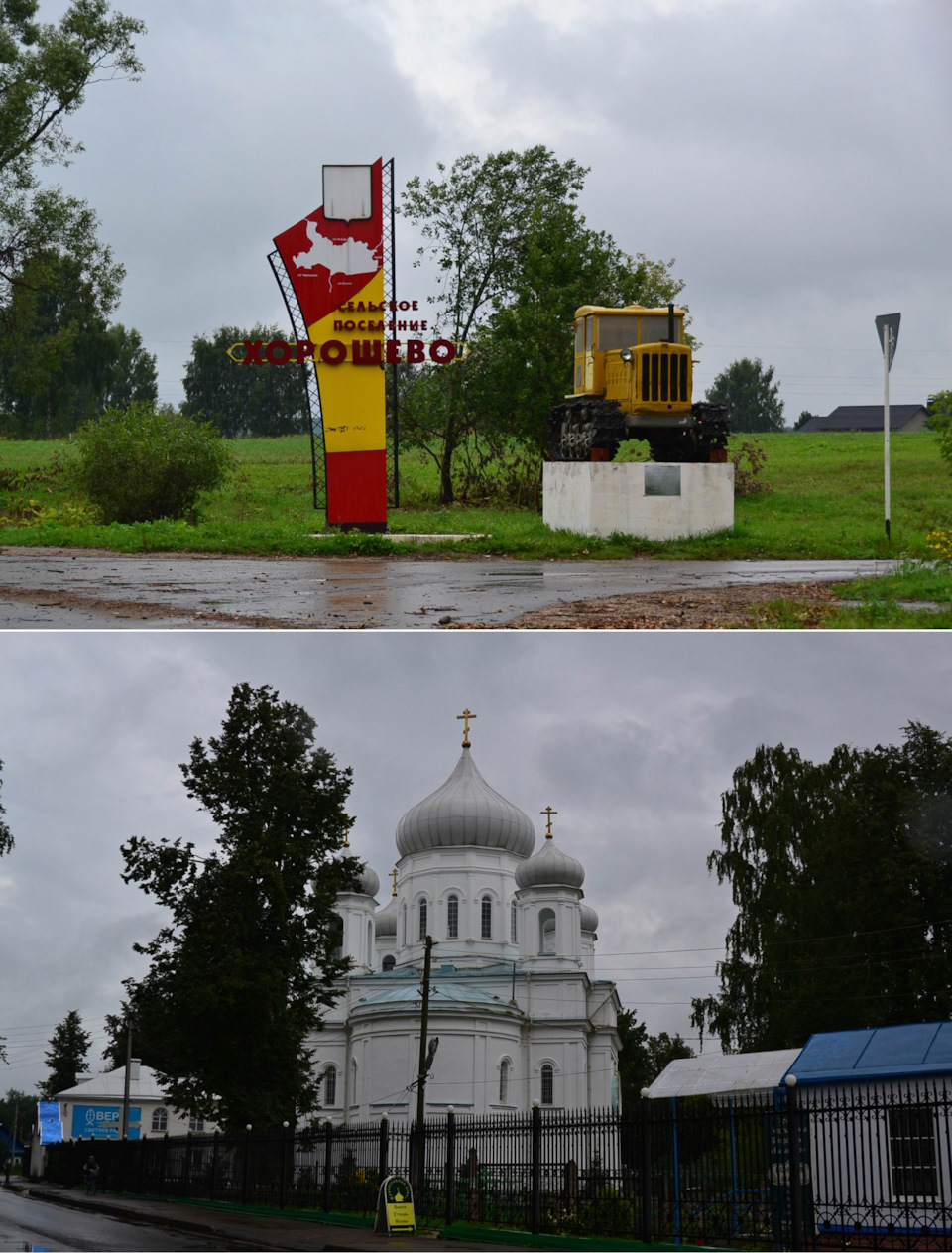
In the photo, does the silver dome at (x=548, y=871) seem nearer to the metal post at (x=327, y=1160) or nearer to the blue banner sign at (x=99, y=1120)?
the blue banner sign at (x=99, y=1120)

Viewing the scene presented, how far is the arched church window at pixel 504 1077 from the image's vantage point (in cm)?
4225

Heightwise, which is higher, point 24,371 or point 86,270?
point 86,270

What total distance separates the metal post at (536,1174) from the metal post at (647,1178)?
173 centimetres

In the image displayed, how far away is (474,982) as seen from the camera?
46344 millimetres

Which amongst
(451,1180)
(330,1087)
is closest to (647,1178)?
(451,1180)

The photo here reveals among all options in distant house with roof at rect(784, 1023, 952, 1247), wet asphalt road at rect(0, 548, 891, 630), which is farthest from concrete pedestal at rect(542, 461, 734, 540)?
distant house with roof at rect(784, 1023, 952, 1247)

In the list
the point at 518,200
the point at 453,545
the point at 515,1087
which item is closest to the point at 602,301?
the point at 518,200

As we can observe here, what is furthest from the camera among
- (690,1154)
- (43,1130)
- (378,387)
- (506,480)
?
(43,1130)

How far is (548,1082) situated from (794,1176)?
A: 35688 mm

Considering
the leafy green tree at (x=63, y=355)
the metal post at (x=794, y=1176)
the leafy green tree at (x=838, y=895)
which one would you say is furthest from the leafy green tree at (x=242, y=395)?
the metal post at (x=794, y=1176)

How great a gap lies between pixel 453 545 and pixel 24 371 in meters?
21.7

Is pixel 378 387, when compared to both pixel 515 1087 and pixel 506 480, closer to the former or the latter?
pixel 506 480

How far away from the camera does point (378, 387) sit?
25609 mm

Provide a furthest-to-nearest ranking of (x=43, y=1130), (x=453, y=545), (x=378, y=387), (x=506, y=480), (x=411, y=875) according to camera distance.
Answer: (x=411, y=875) < (x=43, y=1130) < (x=506, y=480) < (x=378, y=387) < (x=453, y=545)
